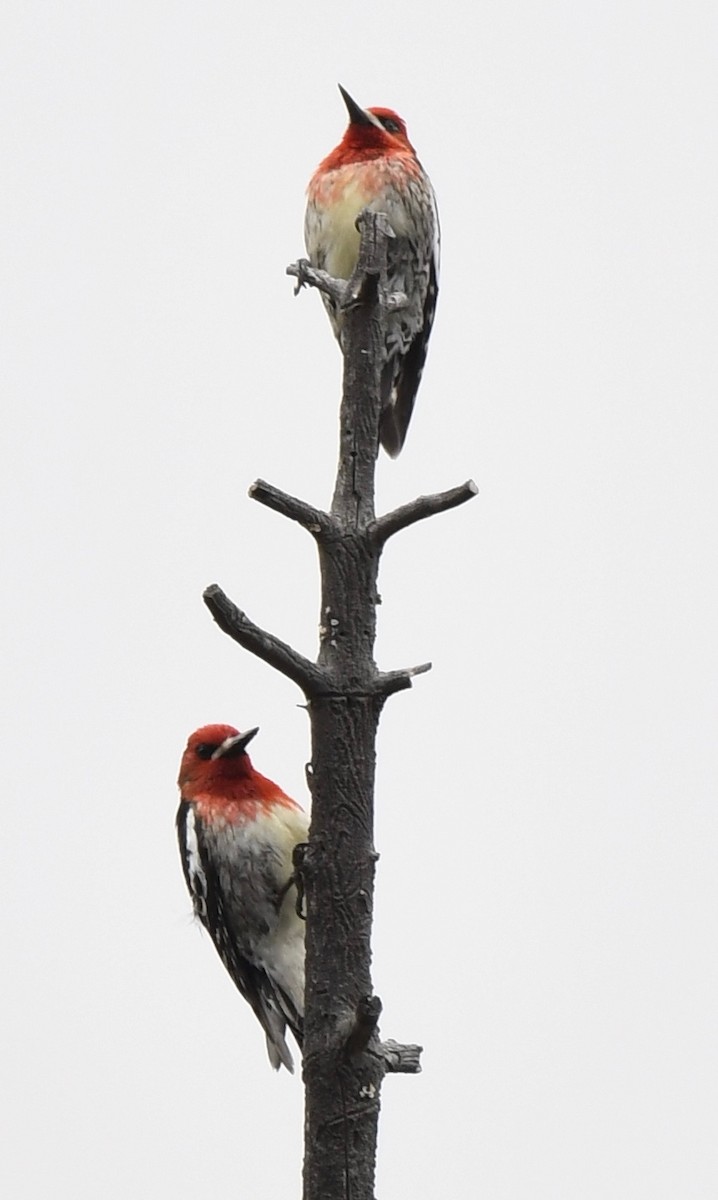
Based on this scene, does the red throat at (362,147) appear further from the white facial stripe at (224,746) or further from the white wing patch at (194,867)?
the white wing patch at (194,867)

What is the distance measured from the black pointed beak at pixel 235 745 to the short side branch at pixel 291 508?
2277 mm

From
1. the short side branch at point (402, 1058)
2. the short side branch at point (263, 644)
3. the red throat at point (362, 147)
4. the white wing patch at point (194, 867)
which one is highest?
the red throat at point (362, 147)

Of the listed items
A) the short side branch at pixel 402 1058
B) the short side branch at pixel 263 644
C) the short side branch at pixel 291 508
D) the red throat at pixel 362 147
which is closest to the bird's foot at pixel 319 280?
the short side branch at pixel 291 508

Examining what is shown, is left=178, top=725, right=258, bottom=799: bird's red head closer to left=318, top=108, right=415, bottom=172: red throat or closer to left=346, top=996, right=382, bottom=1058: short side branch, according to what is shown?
left=346, top=996, right=382, bottom=1058: short side branch

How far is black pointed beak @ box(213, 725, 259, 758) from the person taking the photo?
6.68 m

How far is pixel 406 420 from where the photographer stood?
27.6 ft

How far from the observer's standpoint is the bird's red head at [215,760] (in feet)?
22.0

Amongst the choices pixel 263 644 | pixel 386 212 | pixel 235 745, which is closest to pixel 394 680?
pixel 263 644

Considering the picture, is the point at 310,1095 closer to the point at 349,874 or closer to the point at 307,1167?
the point at 307,1167

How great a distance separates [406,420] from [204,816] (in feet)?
8.69

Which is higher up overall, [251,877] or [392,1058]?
[251,877]

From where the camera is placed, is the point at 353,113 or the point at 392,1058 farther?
the point at 353,113

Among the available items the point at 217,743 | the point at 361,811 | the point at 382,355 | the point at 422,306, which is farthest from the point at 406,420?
the point at 361,811

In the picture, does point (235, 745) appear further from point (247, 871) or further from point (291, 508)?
point (291, 508)
